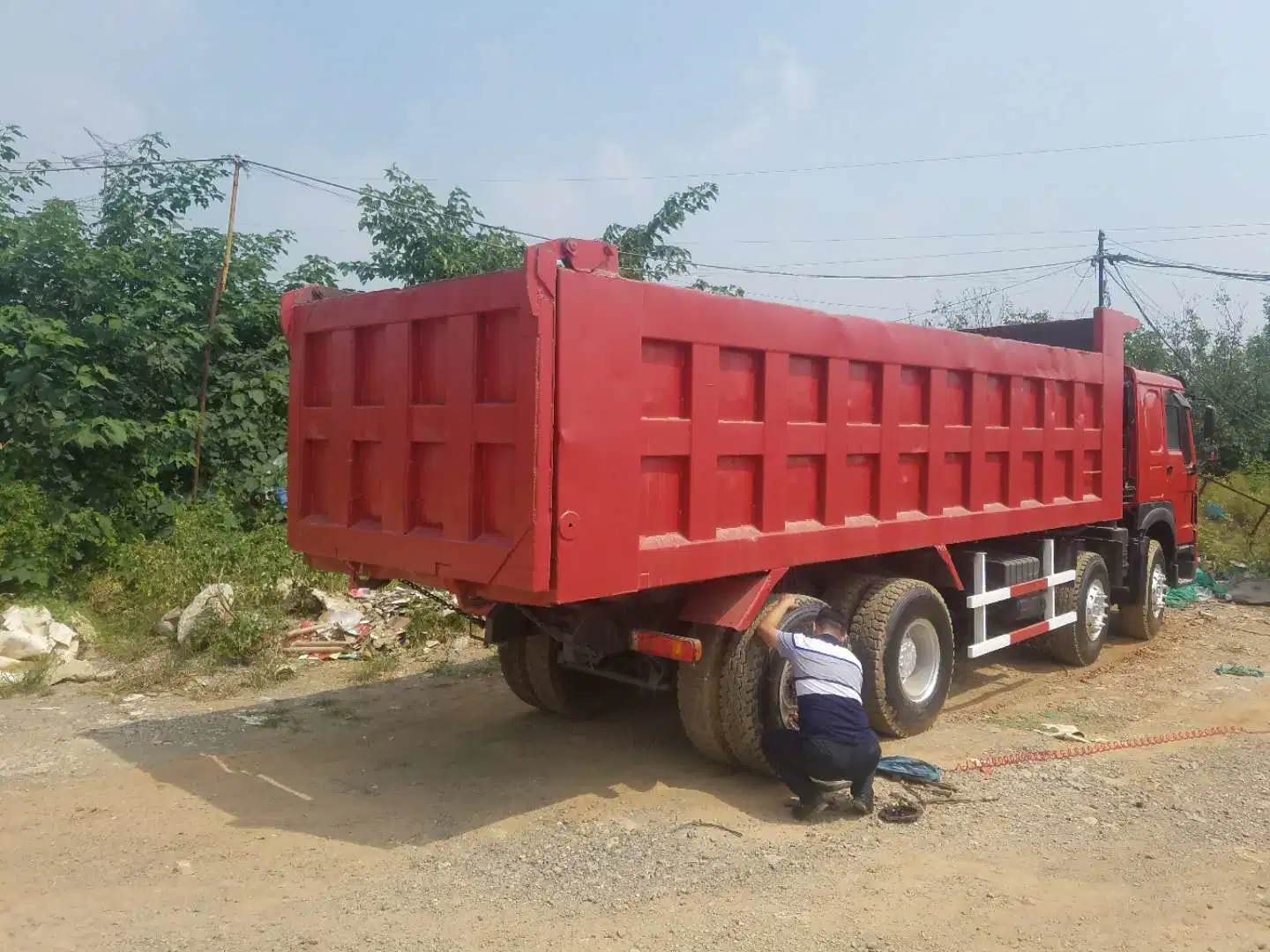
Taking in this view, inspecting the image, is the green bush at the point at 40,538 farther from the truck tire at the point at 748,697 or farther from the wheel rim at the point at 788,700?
the wheel rim at the point at 788,700

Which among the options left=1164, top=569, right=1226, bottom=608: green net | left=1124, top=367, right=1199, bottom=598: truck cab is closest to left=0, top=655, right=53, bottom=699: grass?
left=1124, top=367, right=1199, bottom=598: truck cab

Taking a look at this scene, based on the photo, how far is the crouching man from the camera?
482cm

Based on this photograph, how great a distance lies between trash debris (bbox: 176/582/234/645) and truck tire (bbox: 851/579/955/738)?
510 centimetres

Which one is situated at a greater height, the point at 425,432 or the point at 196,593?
the point at 425,432

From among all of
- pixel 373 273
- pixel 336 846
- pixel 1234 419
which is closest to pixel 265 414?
pixel 373 273

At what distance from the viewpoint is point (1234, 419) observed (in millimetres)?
20609

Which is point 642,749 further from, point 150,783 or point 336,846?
point 150,783

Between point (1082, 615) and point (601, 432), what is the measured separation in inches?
223

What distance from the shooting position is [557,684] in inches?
247

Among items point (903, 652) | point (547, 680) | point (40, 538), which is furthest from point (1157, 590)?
point (40, 538)

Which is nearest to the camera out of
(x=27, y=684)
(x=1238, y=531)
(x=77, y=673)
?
(x=27, y=684)

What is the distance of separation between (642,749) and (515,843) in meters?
1.55

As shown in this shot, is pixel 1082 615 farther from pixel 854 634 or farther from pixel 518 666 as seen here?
pixel 518 666

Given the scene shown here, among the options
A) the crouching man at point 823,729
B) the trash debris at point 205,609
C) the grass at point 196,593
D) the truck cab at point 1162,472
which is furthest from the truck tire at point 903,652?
the trash debris at point 205,609
